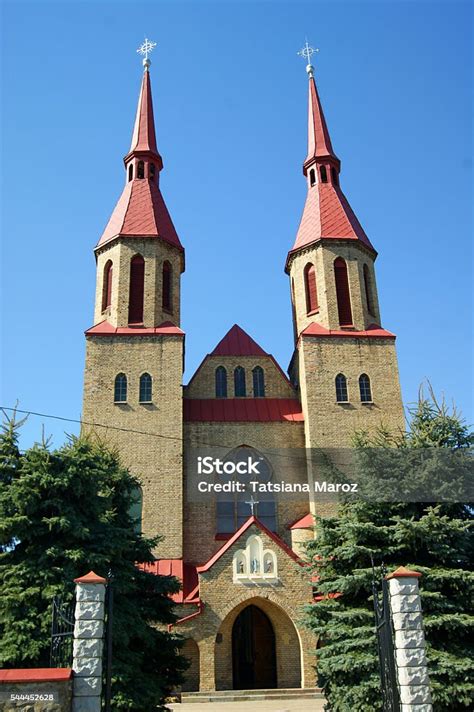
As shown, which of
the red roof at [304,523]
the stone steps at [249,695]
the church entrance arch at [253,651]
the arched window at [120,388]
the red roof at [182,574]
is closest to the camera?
the stone steps at [249,695]

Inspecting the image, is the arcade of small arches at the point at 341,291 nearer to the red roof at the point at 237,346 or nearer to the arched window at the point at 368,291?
the arched window at the point at 368,291

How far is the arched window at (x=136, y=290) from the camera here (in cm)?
2597

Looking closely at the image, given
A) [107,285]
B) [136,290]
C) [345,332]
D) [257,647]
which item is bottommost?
[257,647]

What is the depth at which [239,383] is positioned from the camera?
26.7 meters

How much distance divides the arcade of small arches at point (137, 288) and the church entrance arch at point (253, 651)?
11.1m

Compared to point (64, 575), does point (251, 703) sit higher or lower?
lower

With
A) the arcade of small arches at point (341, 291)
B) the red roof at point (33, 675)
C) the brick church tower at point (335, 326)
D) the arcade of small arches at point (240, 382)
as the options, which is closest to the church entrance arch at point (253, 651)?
the brick church tower at point (335, 326)

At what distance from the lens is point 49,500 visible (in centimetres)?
1395

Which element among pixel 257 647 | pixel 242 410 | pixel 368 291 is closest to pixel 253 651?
pixel 257 647

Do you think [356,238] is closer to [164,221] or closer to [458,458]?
[164,221]

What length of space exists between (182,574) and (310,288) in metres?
12.2

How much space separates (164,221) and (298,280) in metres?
5.96

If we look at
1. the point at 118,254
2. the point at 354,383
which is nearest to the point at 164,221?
the point at 118,254

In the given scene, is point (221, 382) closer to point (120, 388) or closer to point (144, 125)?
point (120, 388)
